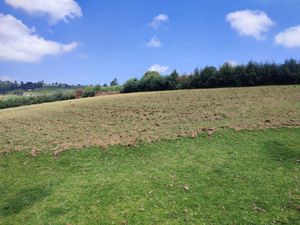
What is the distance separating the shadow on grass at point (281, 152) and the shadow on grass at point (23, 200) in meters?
13.0

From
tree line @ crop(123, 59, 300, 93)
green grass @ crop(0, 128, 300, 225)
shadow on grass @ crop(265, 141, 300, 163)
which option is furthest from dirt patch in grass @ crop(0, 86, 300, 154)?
tree line @ crop(123, 59, 300, 93)

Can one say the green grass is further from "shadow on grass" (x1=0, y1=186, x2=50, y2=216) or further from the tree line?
the tree line

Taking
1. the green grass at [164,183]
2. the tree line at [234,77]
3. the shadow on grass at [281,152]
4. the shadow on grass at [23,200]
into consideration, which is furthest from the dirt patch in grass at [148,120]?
the tree line at [234,77]

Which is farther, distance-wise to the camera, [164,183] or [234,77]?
[234,77]

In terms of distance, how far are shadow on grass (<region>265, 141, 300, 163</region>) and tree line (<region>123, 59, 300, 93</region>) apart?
104 feet

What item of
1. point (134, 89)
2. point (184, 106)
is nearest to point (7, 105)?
point (134, 89)

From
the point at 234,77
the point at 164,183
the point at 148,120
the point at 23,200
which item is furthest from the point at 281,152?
the point at 234,77

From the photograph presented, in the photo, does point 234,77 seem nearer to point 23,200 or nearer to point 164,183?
point 164,183

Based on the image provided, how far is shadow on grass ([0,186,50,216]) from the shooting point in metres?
14.4

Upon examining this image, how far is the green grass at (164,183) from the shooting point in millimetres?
12938

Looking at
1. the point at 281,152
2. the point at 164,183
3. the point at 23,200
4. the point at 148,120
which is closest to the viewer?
the point at 23,200

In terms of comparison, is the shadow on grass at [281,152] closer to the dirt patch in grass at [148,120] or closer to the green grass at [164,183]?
the green grass at [164,183]

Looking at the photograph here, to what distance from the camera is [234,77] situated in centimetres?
5269

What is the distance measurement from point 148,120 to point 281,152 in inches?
537
